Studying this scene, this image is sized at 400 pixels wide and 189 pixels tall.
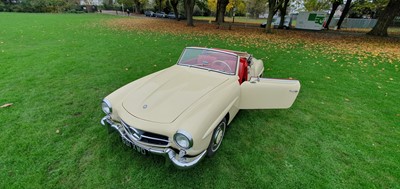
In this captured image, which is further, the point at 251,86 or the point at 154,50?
the point at 154,50

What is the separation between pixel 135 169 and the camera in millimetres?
2711

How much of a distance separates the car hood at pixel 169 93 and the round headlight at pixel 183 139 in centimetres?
23

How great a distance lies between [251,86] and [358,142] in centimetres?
211

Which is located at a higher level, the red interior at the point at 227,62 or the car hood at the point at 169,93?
the red interior at the point at 227,62

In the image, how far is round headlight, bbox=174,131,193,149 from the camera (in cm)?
Result: 222

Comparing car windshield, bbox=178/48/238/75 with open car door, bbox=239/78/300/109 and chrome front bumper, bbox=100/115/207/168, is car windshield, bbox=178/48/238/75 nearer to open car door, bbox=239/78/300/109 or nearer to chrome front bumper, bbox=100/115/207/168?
open car door, bbox=239/78/300/109

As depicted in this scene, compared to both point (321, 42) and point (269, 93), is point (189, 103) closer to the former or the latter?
point (269, 93)

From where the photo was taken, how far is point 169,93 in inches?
115

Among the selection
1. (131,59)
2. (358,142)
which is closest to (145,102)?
(358,142)

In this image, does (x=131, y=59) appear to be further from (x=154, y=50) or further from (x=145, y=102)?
(x=145, y=102)

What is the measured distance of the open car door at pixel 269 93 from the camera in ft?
11.2

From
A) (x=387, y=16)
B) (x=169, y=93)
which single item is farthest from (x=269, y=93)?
(x=387, y=16)

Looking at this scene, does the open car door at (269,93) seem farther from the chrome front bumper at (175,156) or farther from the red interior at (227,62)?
the chrome front bumper at (175,156)

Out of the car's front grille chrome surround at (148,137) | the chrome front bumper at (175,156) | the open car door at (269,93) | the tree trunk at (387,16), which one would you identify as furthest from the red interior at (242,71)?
the tree trunk at (387,16)
